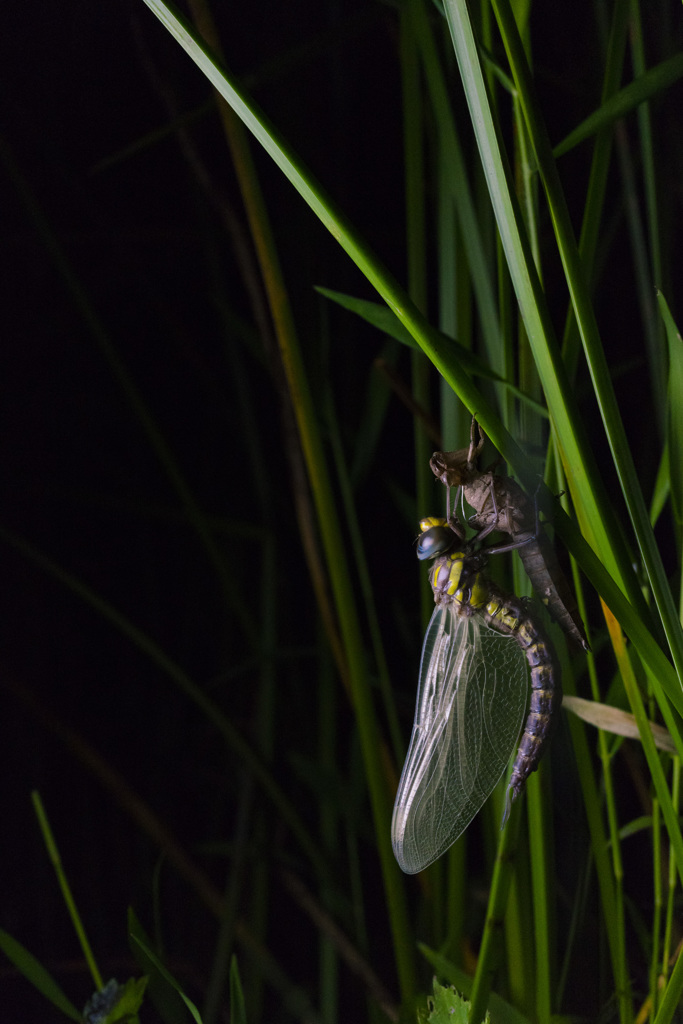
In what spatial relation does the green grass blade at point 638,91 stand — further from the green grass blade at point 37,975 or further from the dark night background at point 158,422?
the green grass blade at point 37,975

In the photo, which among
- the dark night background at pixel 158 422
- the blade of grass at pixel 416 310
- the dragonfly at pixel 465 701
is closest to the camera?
the blade of grass at pixel 416 310

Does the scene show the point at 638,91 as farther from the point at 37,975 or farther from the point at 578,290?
the point at 37,975

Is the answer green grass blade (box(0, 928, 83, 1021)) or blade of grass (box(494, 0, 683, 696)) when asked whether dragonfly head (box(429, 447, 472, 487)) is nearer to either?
blade of grass (box(494, 0, 683, 696))

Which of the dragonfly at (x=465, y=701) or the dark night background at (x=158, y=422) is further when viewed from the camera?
the dark night background at (x=158, y=422)

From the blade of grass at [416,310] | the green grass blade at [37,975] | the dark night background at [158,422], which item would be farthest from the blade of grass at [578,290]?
the green grass blade at [37,975]

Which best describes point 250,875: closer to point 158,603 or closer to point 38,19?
point 158,603

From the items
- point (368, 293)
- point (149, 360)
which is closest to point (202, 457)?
point (149, 360)
